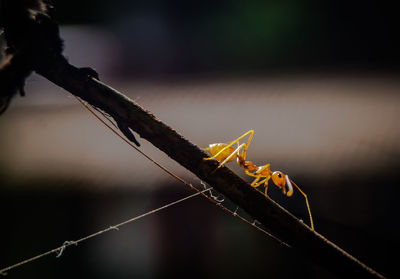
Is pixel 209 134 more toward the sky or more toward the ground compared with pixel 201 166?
more toward the sky

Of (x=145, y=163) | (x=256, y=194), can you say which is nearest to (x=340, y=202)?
(x=145, y=163)

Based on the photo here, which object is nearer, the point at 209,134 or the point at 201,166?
the point at 201,166

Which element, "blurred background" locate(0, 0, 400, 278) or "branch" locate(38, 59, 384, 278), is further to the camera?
"blurred background" locate(0, 0, 400, 278)

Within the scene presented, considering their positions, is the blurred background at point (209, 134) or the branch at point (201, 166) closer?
the branch at point (201, 166)

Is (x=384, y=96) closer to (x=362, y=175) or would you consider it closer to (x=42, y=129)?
(x=362, y=175)
